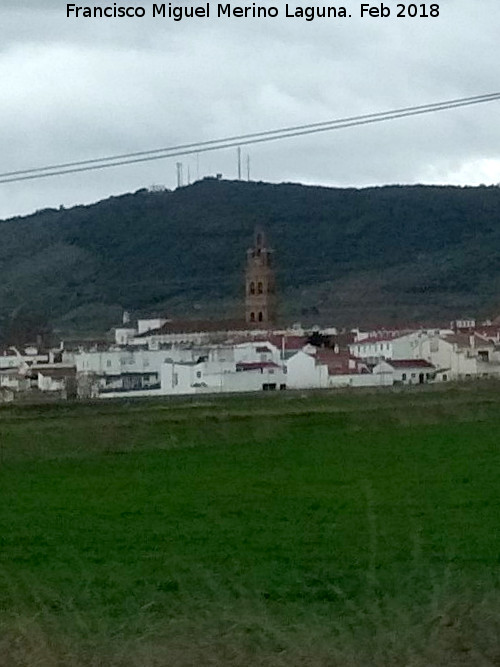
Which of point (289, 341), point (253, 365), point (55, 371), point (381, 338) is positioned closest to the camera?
point (55, 371)

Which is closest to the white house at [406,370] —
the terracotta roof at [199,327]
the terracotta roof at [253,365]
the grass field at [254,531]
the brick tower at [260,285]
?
the grass field at [254,531]

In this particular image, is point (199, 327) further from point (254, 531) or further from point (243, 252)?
point (254, 531)

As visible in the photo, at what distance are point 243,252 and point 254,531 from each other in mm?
25219

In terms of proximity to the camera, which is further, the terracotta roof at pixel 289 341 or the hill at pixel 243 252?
the hill at pixel 243 252

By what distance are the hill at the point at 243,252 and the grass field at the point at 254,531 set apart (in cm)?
543

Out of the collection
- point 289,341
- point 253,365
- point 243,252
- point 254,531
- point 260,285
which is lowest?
point 254,531

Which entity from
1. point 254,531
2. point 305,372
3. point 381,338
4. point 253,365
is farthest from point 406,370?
point 254,531

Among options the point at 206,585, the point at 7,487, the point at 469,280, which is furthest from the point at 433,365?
the point at 206,585

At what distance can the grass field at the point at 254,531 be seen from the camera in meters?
6.50

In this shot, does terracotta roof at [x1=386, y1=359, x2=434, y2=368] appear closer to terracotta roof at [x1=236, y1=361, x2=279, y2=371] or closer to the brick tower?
the brick tower

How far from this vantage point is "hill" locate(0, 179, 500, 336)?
36.0 m

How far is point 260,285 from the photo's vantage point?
122 feet

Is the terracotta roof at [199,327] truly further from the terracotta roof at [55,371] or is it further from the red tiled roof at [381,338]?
the terracotta roof at [55,371]

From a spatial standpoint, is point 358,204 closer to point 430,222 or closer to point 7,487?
point 430,222
